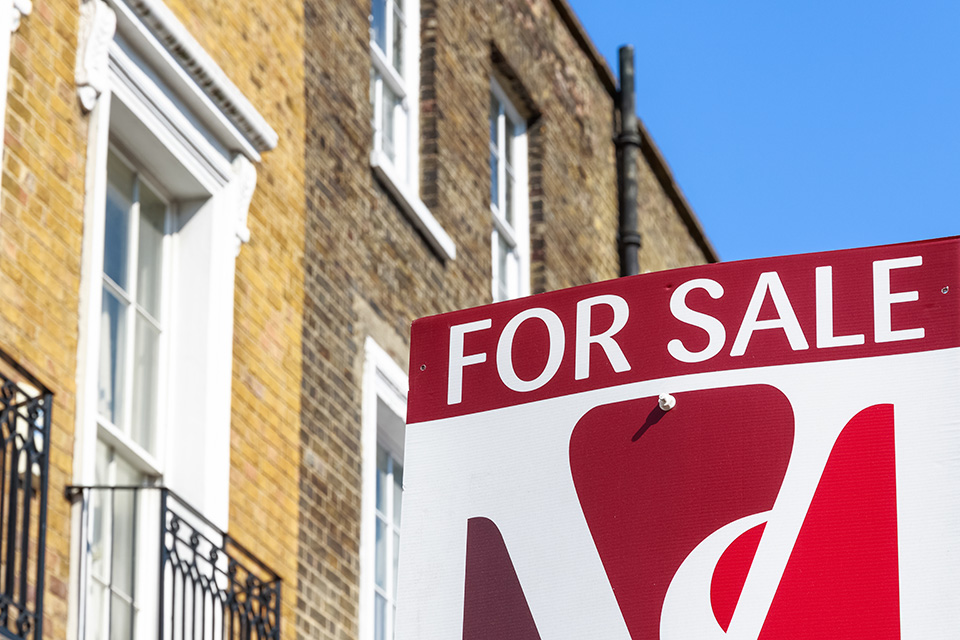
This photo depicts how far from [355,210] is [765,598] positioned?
21.4ft

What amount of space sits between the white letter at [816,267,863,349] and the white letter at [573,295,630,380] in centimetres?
45

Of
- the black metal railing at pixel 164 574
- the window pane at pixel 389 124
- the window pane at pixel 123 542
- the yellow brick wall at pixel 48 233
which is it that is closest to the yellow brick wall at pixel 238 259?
the yellow brick wall at pixel 48 233

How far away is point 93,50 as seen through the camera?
7246mm

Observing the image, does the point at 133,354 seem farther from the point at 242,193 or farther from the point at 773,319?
the point at 773,319

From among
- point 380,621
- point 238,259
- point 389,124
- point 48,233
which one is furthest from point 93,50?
point 389,124

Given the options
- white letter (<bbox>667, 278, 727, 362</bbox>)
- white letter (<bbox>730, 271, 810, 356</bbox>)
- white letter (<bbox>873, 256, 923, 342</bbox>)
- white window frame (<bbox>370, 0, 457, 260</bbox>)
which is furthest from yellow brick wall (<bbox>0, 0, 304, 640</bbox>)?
white letter (<bbox>873, 256, 923, 342</bbox>)

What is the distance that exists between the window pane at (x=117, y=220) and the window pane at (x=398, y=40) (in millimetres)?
3830

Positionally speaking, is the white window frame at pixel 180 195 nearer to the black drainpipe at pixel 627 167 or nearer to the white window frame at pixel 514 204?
the white window frame at pixel 514 204

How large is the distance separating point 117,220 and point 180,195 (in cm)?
59

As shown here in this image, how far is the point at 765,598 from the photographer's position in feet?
12.2

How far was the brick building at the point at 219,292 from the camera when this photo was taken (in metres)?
6.61

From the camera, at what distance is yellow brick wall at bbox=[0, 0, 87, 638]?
6.45m

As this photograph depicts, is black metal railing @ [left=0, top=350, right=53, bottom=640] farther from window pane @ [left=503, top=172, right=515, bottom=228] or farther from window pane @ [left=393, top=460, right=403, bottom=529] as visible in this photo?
window pane @ [left=503, top=172, right=515, bottom=228]

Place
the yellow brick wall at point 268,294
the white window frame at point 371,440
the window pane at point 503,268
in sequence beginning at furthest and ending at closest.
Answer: the window pane at point 503,268 < the white window frame at point 371,440 < the yellow brick wall at point 268,294
